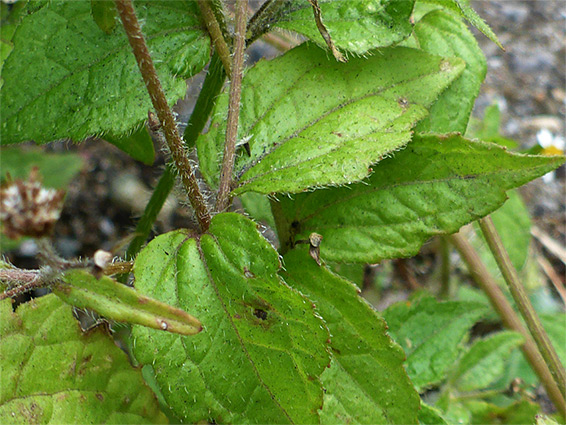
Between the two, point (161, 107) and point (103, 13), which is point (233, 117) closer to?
point (161, 107)

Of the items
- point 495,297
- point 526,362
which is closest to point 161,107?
point 495,297

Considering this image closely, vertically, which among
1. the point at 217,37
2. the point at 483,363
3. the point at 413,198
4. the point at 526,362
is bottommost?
the point at 526,362

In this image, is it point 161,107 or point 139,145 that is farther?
point 139,145

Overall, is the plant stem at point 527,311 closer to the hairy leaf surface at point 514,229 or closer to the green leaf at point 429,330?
the green leaf at point 429,330

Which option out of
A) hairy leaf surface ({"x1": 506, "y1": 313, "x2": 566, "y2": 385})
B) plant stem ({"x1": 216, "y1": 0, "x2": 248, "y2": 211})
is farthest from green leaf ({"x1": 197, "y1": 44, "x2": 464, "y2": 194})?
hairy leaf surface ({"x1": 506, "y1": 313, "x2": 566, "y2": 385})

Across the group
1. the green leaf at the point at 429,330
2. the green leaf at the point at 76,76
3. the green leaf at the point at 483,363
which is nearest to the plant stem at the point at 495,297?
the green leaf at the point at 483,363

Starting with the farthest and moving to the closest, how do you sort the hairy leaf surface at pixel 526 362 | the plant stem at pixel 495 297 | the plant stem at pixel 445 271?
the plant stem at pixel 445 271 < the hairy leaf surface at pixel 526 362 < the plant stem at pixel 495 297
